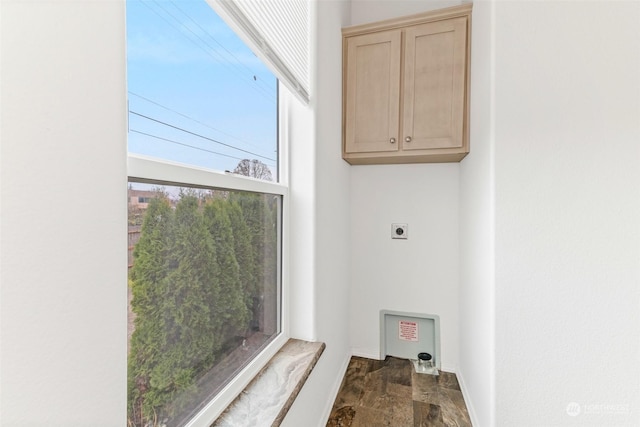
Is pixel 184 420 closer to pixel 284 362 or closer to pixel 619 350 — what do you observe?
pixel 284 362

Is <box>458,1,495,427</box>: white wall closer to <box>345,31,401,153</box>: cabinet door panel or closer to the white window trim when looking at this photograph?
<box>345,31,401,153</box>: cabinet door panel

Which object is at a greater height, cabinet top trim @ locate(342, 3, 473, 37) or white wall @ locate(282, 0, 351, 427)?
cabinet top trim @ locate(342, 3, 473, 37)

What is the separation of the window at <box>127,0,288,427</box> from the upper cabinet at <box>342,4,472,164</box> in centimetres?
92

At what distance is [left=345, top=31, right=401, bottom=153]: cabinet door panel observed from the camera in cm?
188

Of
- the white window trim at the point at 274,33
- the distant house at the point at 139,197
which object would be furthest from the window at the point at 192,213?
the white window trim at the point at 274,33

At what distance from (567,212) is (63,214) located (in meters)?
1.67

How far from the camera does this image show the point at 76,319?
414mm

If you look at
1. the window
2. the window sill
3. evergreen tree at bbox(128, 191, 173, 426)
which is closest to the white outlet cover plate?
the window sill

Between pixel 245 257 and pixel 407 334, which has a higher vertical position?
pixel 245 257

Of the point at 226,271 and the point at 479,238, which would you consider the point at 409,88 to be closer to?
the point at 479,238

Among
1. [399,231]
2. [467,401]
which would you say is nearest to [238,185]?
[399,231]

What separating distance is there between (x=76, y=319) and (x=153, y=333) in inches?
12.8

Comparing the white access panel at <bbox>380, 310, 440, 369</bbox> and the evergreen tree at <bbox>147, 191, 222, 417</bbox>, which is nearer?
the evergreen tree at <bbox>147, 191, 222, 417</bbox>

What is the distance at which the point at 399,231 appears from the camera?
86.4 inches
